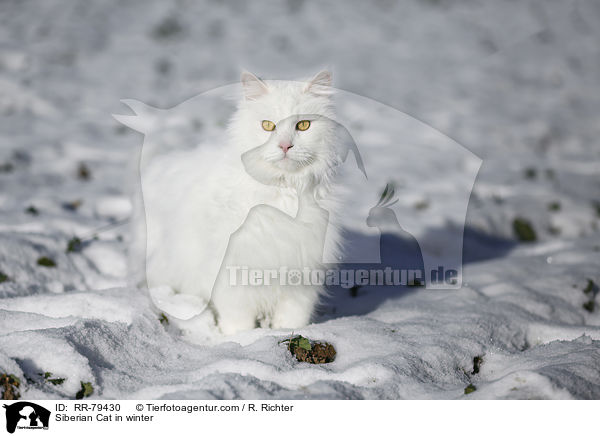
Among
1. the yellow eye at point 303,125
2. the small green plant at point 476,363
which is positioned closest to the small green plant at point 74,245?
the yellow eye at point 303,125

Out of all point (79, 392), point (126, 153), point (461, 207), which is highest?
point (126, 153)

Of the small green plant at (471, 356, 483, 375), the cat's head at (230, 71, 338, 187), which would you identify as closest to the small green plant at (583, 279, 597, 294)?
the small green plant at (471, 356, 483, 375)

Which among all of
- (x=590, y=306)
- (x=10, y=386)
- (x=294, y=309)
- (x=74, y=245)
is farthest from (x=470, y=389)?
(x=74, y=245)

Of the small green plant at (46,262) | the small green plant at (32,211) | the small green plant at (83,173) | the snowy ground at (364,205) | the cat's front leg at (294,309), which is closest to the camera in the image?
the snowy ground at (364,205)

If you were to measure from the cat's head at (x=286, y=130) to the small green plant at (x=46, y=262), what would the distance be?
1851mm

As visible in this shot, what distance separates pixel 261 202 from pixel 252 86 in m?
0.65

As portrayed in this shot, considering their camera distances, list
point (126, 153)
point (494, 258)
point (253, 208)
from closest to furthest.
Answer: point (253, 208), point (494, 258), point (126, 153)

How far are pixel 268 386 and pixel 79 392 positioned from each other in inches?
33.4

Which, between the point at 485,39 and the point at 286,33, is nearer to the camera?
the point at 286,33

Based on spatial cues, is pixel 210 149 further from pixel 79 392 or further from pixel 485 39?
pixel 485 39

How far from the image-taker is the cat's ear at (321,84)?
281cm

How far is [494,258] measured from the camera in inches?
200

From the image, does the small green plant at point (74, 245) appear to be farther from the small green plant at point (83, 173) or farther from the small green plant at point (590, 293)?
the small green plant at point (590, 293)

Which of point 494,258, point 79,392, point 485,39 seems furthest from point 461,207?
point 485,39
